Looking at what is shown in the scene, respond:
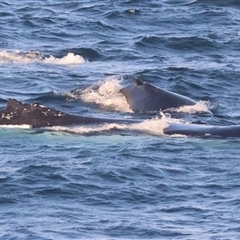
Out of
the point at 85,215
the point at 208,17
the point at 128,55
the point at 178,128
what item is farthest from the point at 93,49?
the point at 85,215

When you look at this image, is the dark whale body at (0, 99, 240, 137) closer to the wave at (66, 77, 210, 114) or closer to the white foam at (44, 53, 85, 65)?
the wave at (66, 77, 210, 114)

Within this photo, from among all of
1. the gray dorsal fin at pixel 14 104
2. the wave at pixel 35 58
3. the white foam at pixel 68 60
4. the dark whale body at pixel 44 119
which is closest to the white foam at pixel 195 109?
the dark whale body at pixel 44 119

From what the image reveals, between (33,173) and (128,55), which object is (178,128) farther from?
(128,55)

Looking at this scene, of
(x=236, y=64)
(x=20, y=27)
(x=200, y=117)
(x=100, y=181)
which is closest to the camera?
(x=100, y=181)

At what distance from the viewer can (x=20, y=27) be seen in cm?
3781

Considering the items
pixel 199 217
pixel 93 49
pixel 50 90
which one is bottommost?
pixel 199 217

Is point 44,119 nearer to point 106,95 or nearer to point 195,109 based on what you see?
point 195,109

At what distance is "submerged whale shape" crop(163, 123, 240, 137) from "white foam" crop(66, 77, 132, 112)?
124 inches

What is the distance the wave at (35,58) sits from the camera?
31.6m

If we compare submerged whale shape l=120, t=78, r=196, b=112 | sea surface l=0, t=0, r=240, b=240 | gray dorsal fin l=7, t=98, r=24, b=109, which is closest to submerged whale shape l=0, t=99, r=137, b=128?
gray dorsal fin l=7, t=98, r=24, b=109

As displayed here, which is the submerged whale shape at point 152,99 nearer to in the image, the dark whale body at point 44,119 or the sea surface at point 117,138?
the sea surface at point 117,138

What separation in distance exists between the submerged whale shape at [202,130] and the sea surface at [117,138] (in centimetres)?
24

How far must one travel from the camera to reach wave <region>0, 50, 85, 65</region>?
104ft

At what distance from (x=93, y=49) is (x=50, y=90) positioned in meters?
6.25
